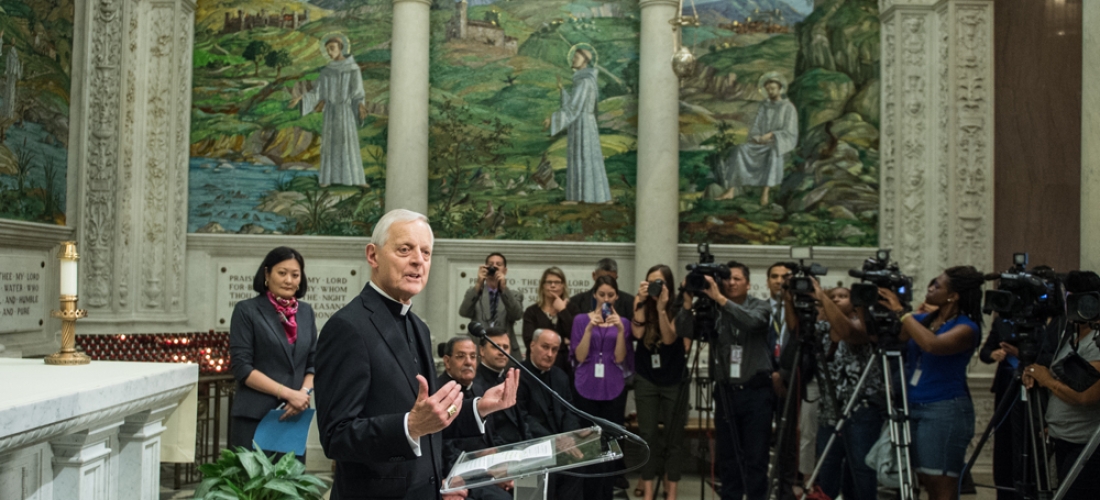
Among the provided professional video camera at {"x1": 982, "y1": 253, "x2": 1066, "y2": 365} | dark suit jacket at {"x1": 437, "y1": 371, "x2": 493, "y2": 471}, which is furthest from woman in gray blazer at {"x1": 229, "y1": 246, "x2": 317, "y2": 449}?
professional video camera at {"x1": 982, "y1": 253, "x2": 1066, "y2": 365}

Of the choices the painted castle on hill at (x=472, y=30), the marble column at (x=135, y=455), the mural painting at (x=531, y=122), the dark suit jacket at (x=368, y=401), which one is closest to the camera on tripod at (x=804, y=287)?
the dark suit jacket at (x=368, y=401)

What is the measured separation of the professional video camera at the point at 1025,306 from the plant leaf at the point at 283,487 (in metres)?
3.72

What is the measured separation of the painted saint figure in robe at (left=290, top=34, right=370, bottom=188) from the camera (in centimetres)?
941

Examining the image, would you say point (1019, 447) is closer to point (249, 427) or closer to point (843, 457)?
point (843, 457)

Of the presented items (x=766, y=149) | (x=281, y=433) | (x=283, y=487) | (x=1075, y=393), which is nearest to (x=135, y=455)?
(x=283, y=487)

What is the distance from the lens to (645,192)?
9.19 meters

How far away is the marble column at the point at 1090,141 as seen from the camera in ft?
20.3

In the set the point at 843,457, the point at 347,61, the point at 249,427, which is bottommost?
the point at 843,457

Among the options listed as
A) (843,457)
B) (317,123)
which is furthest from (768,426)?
(317,123)

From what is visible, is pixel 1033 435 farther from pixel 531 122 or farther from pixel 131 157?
pixel 131 157

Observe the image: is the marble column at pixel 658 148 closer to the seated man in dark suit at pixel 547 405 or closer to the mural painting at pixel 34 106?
the seated man in dark suit at pixel 547 405

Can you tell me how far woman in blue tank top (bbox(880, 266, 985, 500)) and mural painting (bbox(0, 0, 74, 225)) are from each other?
664cm

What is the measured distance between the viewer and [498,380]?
19.4 feet

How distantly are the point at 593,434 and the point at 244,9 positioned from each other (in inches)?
307
